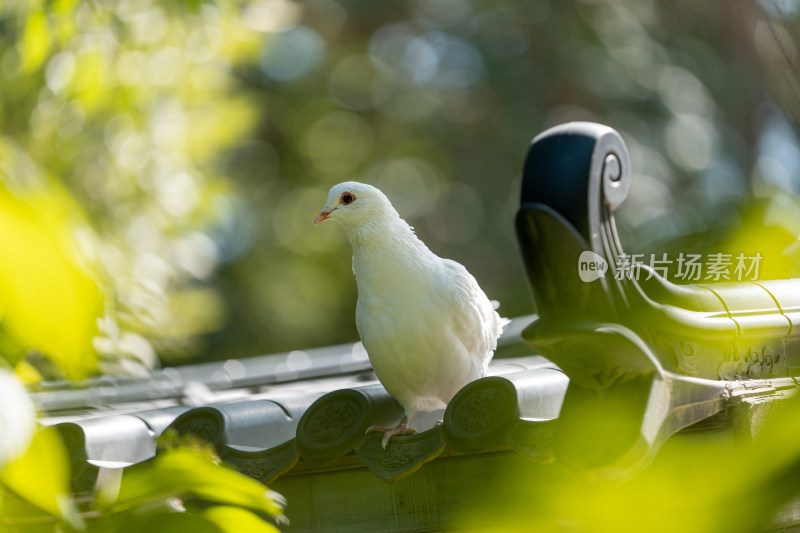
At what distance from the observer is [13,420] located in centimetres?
42

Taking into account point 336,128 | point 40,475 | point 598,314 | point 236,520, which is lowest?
point 336,128

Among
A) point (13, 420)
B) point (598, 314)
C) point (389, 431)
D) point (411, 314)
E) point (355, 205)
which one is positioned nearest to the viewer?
point (13, 420)

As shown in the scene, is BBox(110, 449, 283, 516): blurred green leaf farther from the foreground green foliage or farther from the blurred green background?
the blurred green background

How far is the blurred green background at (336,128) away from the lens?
413 cm

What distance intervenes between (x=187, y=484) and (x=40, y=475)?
117 mm

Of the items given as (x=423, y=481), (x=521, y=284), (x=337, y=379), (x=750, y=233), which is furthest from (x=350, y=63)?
(x=750, y=233)

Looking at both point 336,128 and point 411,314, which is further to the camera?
point 336,128

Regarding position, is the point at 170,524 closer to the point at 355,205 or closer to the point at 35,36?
the point at 35,36

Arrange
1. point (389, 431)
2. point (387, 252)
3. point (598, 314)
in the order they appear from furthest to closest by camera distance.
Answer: point (387, 252) < point (389, 431) < point (598, 314)

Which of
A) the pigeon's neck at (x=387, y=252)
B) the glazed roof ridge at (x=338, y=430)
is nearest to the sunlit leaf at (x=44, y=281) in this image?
the glazed roof ridge at (x=338, y=430)

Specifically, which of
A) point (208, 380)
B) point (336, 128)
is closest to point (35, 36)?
point (208, 380)

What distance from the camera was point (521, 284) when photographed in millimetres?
11391

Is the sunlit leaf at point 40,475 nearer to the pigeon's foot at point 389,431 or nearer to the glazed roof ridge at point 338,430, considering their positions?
the glazed roof ridge at point 338,430

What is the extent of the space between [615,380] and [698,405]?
0.77 ft
